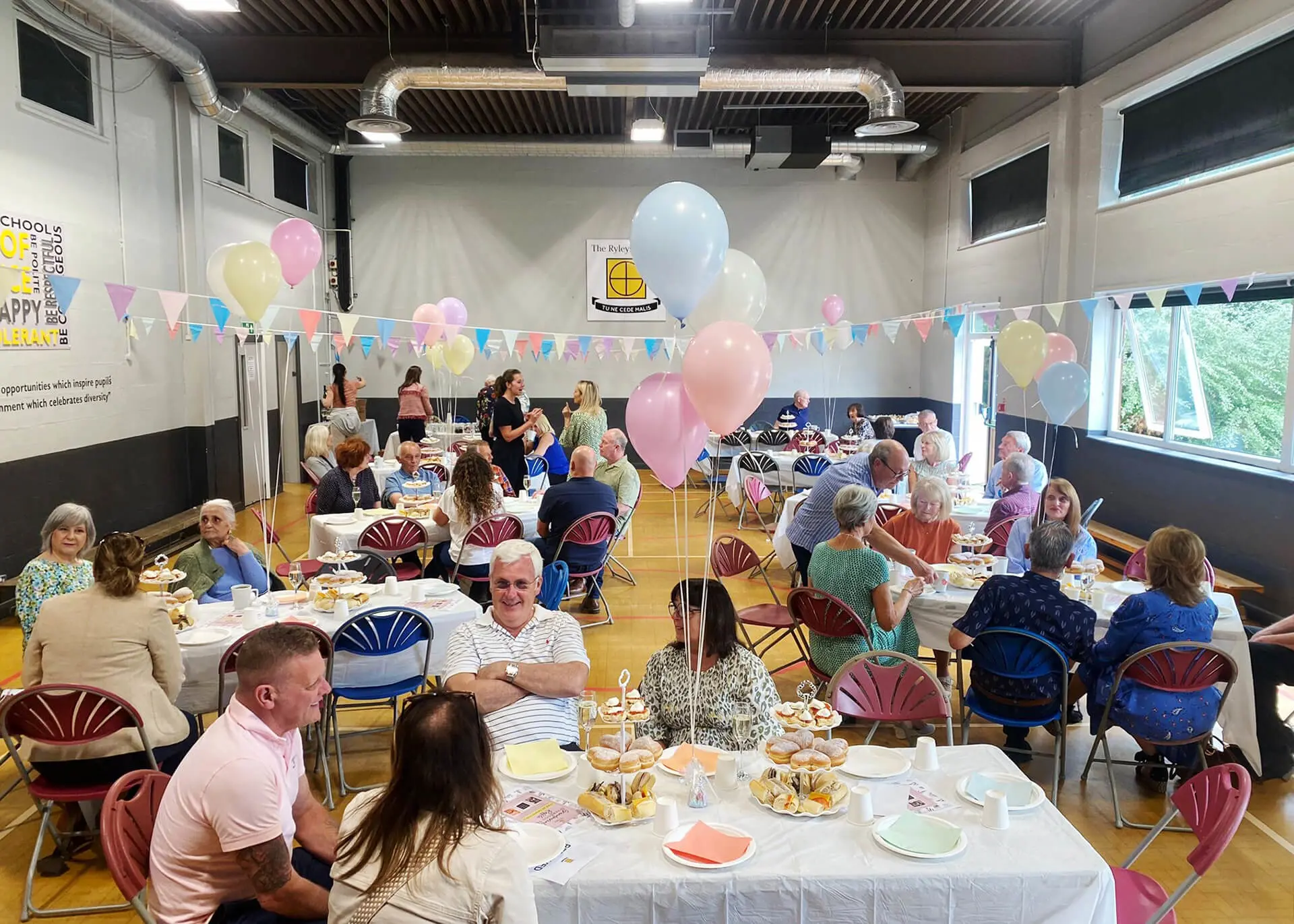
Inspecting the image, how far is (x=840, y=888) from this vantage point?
6.70ft

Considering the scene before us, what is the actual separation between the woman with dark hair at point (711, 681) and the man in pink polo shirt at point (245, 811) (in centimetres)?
115

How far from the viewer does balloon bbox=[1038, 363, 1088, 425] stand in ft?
21.0

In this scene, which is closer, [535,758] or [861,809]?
[861,809]

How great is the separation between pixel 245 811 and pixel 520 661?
112cm

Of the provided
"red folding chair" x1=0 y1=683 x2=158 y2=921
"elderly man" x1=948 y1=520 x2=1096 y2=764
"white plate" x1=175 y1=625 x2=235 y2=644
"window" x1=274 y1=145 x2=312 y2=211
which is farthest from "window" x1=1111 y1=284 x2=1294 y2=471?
"window" x1=274 y1=145 x2=312 y2=211

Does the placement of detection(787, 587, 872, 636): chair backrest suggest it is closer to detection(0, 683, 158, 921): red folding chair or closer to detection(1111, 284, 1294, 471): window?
detection(0, 683, 158, 921): red folding chair

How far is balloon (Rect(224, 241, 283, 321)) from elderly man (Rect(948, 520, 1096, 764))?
4279mm

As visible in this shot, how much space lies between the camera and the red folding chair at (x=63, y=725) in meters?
2.96

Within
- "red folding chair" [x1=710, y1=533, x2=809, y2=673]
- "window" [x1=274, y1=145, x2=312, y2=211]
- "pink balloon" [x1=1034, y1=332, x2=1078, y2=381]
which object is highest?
"window" [x1=274, y1=145, x2=312, y2=211]

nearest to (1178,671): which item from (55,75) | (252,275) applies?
(252,275)

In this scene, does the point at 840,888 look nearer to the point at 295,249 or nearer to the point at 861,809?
the point at 861,809

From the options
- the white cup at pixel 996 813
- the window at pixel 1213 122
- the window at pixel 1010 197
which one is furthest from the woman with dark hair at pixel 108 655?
the window at pixel 1010 197

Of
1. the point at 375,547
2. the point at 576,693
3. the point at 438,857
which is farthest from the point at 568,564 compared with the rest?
the point at 438,857

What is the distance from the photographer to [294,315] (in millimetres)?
12344
